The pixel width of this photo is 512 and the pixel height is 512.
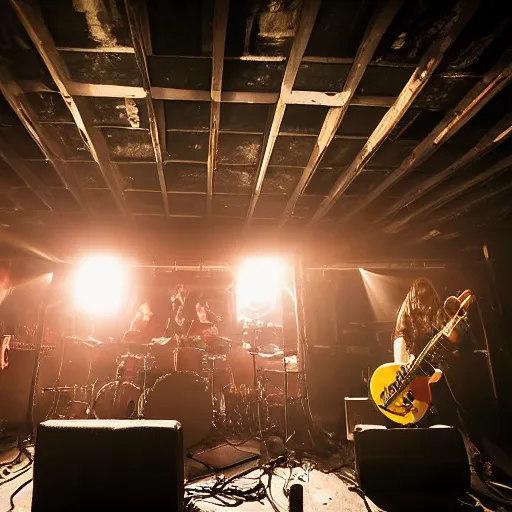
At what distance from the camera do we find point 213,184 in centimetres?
541

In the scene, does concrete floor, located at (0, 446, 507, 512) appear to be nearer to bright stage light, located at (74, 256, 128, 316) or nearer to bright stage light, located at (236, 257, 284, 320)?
bright stage light, located at (74, 256, 128, 316)

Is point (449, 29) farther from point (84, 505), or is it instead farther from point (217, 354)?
point (217, 354)

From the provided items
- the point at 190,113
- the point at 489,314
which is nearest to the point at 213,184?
the point at 190,113

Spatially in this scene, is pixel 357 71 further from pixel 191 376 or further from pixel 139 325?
pixel 139 325

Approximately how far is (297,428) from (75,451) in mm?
4893

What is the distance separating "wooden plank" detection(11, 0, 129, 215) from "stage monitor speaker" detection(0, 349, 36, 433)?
224 inches

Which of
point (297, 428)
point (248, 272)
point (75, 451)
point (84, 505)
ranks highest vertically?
point (248, 272)

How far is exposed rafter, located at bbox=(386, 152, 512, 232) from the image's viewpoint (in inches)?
165

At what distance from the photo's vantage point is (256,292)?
31.9 ft

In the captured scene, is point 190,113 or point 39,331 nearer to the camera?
point 190,113

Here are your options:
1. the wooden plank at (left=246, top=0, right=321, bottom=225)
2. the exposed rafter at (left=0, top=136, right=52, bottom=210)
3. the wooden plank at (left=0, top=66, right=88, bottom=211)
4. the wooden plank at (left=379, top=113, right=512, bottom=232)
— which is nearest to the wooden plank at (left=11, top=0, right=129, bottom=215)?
the wooden plank at (left=0, top=66, right=88, bottom=211)

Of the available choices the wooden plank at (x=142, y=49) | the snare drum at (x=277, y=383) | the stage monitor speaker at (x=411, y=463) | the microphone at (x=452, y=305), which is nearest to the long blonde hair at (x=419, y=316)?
the microphone at (x=452, y=305)

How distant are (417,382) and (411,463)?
1579mm

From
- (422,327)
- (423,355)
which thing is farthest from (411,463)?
(422,327)
